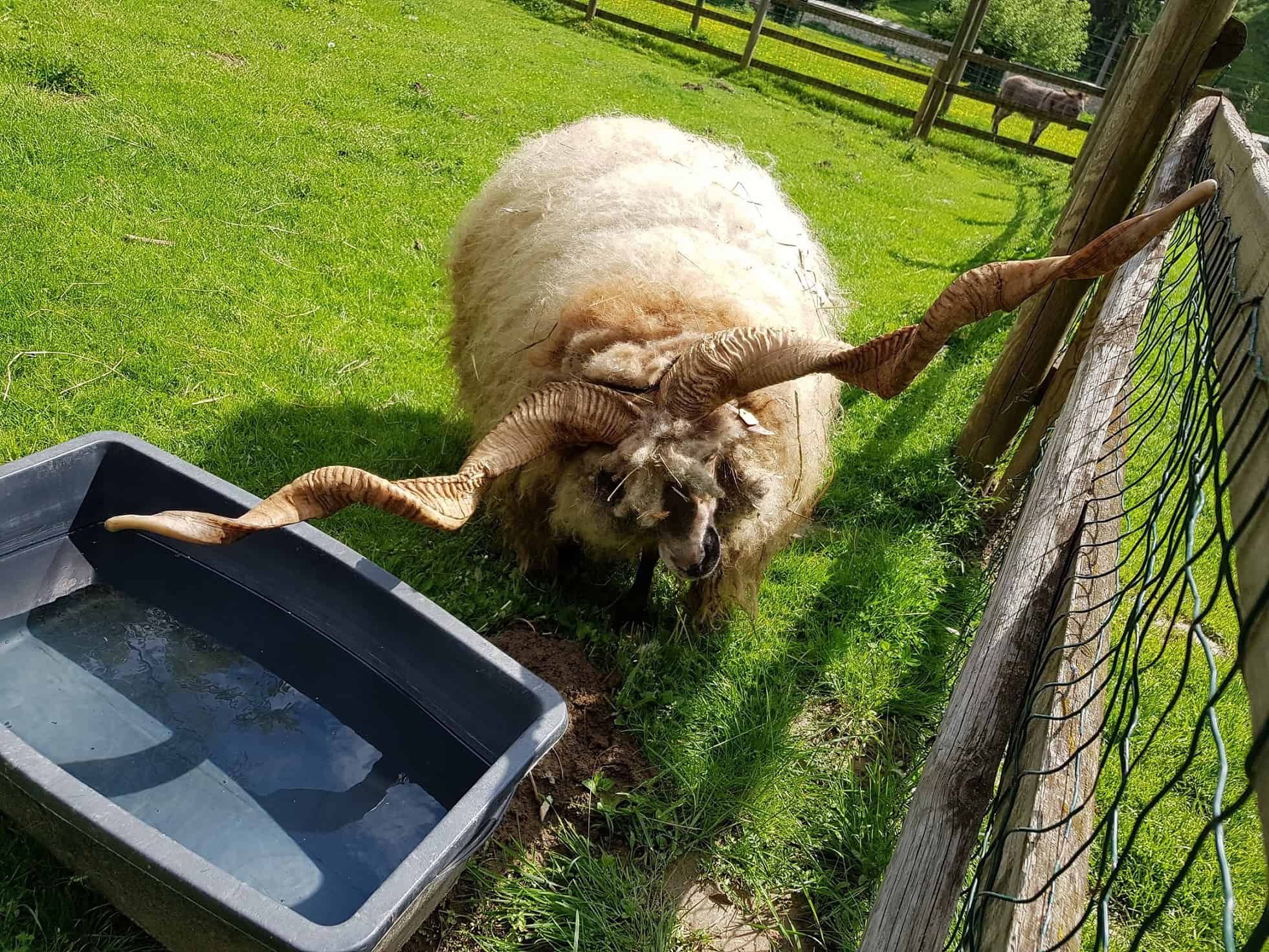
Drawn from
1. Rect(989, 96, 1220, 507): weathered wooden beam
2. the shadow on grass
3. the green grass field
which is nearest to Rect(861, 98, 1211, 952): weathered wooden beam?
the green grass field

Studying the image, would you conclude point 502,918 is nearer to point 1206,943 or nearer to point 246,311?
point 1206,943

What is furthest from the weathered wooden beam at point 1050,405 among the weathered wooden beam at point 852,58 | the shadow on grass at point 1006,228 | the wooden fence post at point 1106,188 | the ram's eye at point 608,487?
the weathered wooden beam at point 852,58

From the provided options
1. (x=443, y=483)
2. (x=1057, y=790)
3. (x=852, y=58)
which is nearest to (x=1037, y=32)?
(x=852, y=58)

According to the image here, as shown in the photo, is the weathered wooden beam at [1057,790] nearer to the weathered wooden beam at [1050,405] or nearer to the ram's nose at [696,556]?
the ram's nose at [696,556]

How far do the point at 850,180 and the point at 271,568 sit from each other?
1019 centimetres

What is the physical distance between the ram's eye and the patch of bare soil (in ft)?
2.37

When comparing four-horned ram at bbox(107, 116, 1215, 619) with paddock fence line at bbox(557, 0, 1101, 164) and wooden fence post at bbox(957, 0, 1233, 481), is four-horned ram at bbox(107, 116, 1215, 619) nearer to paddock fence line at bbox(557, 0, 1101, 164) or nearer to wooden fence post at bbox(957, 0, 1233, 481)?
wooden fence post at bbox(957, 0, 1233, 481)

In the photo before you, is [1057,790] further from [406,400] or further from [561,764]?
[406,400]

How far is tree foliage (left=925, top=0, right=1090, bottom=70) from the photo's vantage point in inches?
1312

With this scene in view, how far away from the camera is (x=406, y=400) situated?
5.11 m

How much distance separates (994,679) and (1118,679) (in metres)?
0.28

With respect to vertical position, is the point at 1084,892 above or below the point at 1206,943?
above

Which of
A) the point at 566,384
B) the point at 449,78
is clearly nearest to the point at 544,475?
the point at 566,384

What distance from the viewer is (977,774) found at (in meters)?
1.82
